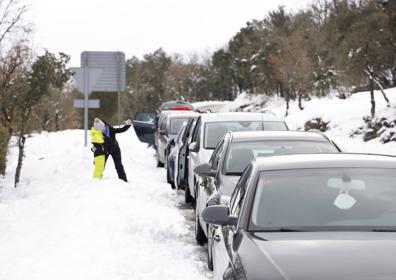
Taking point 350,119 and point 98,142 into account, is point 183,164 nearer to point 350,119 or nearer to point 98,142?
point 98,142

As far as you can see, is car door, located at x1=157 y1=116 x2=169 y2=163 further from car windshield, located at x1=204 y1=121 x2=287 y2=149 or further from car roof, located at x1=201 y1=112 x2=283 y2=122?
car windshield, located at x1=204 y1=121 x2=287 y2=149

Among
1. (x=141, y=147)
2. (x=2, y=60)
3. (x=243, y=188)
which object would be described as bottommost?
(x=141, y=147)

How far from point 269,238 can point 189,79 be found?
9611cm

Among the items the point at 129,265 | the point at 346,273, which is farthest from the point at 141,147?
the point at 346,273

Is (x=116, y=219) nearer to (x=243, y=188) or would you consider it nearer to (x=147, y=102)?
(x=243, y=188)

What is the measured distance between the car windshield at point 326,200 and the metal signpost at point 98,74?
592 inches

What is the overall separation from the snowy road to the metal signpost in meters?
4.00

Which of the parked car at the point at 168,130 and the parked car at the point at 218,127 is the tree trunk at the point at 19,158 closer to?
the parked car at the point at 168,130

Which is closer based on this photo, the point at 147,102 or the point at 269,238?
the point at 269,238

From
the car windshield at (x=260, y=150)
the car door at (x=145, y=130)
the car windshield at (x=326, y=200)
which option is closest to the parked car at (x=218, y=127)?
the car windshield at (x=260, y=150)

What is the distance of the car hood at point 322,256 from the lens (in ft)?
10.8

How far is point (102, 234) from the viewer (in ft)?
27.7

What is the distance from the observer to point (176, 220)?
398 inches

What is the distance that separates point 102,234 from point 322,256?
17.4ft
